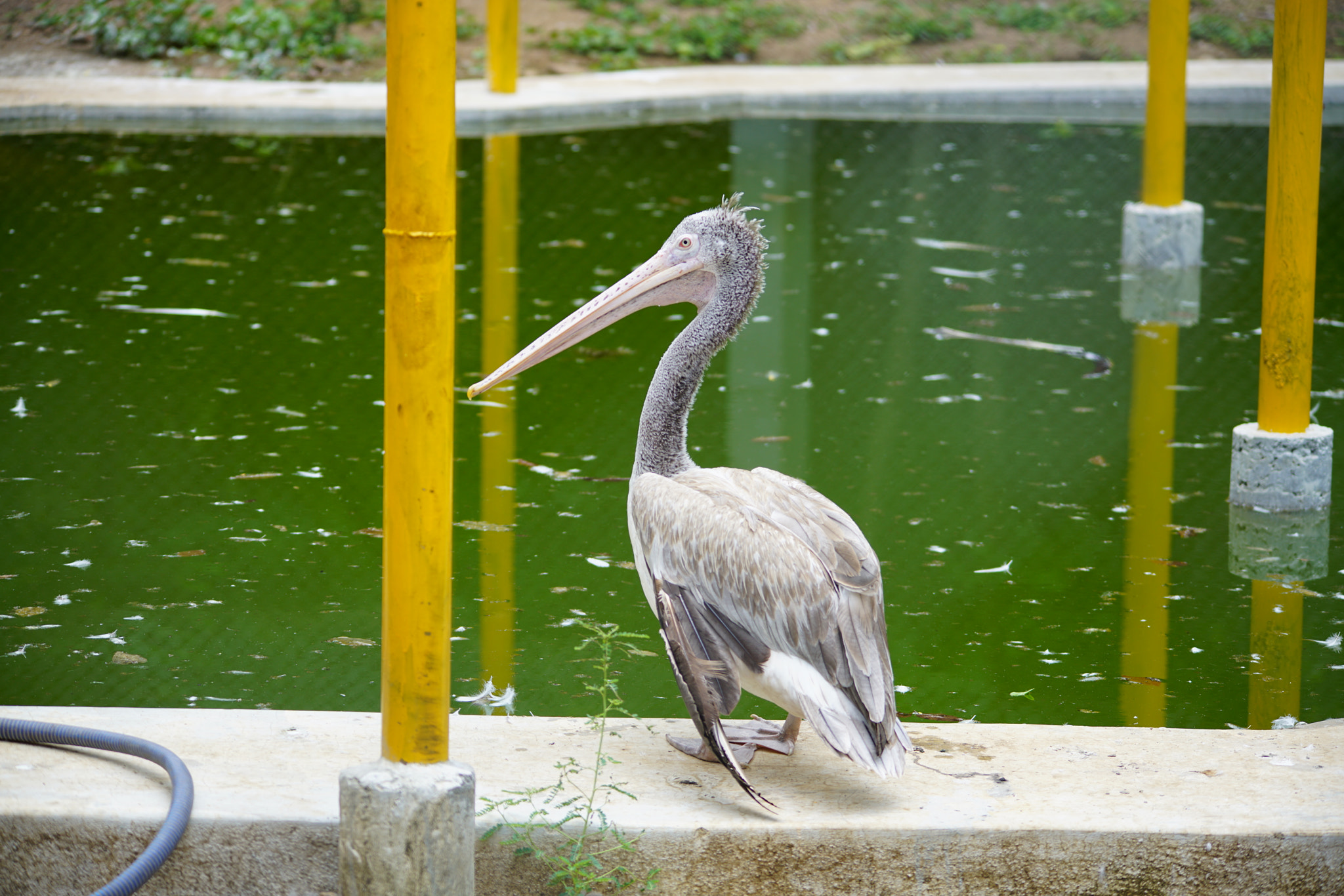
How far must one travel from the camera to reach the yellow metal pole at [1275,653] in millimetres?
3832

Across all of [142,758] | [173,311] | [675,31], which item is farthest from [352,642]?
[675,31]

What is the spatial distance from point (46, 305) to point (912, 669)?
15.6 ft

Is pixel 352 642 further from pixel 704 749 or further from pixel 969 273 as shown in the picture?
pixel 969 273

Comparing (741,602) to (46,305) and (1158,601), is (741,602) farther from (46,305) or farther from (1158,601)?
(46,305)

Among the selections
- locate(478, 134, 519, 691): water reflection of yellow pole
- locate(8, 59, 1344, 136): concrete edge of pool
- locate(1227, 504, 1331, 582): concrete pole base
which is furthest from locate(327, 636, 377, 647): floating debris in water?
locate(8, 59, 1344, 136): concrete edge of pool

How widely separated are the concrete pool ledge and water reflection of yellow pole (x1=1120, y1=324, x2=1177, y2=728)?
77 cm

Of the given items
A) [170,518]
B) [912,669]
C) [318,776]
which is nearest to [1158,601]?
[912,669]

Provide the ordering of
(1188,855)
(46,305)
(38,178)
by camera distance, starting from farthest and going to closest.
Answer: (38,178) → (46,305) → (1188,855)

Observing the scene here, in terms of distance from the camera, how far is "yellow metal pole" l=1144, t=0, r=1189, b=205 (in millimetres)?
7266

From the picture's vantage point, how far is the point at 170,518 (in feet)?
15.8

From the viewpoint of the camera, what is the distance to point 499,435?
570 centimetres

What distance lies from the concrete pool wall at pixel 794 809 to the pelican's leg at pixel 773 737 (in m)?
0.04

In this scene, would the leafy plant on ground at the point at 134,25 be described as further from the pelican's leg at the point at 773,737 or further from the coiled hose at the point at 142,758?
the pelican's leg at the point at 773,737

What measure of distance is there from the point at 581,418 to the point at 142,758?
10.2ft
